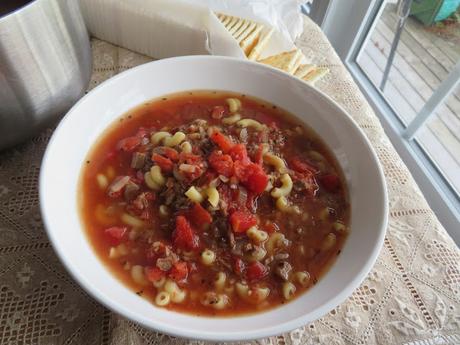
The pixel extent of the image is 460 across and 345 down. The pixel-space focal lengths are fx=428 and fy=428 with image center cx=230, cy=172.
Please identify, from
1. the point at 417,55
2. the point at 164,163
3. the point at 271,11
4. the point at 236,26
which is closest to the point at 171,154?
the point at 164,163

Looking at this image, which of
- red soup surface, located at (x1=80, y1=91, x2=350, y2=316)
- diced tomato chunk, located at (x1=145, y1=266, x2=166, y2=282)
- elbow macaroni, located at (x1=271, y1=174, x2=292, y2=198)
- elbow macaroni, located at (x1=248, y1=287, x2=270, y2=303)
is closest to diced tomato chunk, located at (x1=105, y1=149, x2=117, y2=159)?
red soup surface, located at (x1=80, y1=91, x2=350, y2=316)

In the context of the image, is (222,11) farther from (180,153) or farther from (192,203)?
(192,203)

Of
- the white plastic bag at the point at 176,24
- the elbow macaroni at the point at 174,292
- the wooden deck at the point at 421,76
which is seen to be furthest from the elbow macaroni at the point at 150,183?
the wooden deck at the point at 421,76

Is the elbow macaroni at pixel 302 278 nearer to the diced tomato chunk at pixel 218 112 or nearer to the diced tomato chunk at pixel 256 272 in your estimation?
the diced tomato chunk at pixel 256 272

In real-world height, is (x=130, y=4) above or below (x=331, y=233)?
above

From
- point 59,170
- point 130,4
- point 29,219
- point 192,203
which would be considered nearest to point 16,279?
point 29,219

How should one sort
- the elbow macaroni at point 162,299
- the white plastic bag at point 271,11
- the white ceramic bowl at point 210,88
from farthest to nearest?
1. the white plastic bag at point 271,11
2. the elbow macaroni at point 162,299
3. the white ceramic bowl at point 210,88
